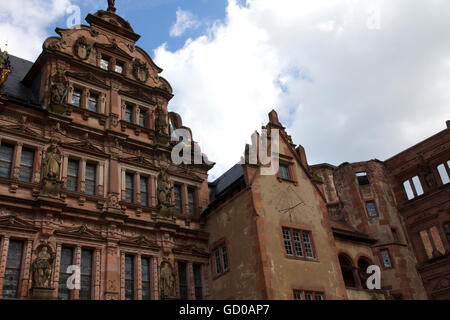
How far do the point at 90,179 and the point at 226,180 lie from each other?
31.4 feet

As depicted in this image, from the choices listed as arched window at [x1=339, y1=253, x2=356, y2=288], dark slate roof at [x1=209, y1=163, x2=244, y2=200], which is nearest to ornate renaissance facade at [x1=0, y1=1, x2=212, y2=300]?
dark slate roof at [x1=209, y1=163, x2=244, y2=200]

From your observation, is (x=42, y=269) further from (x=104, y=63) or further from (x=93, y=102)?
(x=104, y=63)

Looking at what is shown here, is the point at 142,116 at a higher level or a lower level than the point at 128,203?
higher

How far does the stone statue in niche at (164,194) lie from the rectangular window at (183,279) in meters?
2.90

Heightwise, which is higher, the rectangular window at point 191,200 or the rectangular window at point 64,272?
the rectangular window at point 191,200

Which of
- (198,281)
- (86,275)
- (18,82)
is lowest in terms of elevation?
(86,275)

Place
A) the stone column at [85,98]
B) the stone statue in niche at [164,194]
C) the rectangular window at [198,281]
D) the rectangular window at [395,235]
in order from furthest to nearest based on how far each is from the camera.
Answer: the rectangular window at [395,235] < the stone column at [85,98] < the stone statue in niche at [164,194] < the rectangular window at [198,281]

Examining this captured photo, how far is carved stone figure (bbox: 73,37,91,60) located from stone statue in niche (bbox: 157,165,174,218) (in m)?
8.24

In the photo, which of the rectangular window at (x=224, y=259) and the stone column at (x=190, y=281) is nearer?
the stone column at (x=190, y=281)

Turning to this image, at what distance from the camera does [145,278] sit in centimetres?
2325

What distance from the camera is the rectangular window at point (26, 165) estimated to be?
848 inches

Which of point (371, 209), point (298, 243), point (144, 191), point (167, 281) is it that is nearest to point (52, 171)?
point (144, 191)

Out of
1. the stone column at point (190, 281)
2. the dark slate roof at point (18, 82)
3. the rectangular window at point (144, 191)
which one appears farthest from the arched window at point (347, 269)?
the dark slate roof at point (18, 82)

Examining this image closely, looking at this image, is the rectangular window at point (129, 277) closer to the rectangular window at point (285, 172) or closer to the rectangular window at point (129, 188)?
the rectangular window at point (129, 188)
